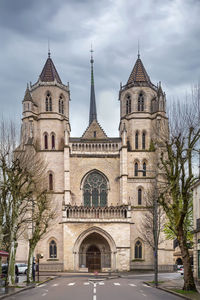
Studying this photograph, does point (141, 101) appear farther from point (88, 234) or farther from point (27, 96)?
point (88, 234)

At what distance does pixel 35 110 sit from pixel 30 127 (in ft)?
9.58

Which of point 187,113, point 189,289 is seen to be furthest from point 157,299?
point 187,113

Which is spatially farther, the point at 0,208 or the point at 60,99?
the point at 60,99

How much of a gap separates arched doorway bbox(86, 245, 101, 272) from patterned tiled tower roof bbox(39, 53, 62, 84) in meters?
21.7

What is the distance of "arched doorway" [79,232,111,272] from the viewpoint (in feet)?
164

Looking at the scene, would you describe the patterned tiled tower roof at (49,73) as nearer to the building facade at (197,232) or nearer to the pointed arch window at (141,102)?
the pointed arch window at (141,102)

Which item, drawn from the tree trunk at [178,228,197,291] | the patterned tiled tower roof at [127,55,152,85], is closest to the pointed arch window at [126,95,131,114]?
the patterned tiled tower roof at [127,55,152,85]

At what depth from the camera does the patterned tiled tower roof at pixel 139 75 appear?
186ft

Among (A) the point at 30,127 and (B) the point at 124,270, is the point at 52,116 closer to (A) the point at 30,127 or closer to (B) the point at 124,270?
(A) the point at 30,127

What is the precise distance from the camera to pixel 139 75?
5712 cm

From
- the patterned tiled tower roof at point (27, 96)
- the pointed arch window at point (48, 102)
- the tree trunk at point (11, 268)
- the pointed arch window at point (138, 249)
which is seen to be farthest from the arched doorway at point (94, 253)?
the tree trunk at point (11, 268)

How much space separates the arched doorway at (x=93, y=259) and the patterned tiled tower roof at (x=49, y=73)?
2170 cm

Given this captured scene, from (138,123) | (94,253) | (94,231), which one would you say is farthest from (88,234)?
(138,123)

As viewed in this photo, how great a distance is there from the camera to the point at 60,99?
56.4m
